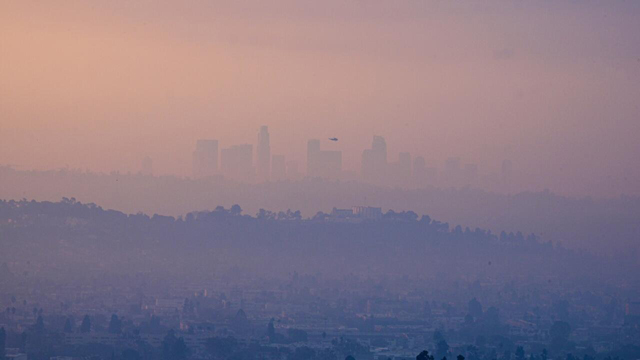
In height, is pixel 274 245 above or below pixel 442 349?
above

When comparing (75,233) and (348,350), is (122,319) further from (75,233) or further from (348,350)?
(75,233)

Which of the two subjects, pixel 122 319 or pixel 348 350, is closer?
pixel 348 350

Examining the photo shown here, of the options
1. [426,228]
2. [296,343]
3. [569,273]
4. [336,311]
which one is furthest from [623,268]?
[296,343]

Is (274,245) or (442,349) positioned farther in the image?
(274,245)

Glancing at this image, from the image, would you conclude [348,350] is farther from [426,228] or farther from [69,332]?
[426,228]

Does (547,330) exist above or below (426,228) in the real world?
below

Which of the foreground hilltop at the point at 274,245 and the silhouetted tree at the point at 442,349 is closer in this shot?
the silhouetted tree at the point at 442,349

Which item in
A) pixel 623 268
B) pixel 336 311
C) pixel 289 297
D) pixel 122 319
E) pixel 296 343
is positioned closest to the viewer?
pixel 296 343

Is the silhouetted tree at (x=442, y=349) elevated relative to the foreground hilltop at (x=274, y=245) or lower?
lower

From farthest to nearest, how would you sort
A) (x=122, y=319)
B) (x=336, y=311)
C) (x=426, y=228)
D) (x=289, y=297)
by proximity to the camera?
1. (x=426, y=228)
2. (x=289, y=297)
3. (x=336, y=311)
4. (x=122, y=319)

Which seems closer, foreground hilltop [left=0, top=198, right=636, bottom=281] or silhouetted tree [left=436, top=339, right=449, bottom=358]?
silhouetted tree [left=436, top=339, right=449, bottom=358]

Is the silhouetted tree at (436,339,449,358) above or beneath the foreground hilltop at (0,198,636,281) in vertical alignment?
beneath
